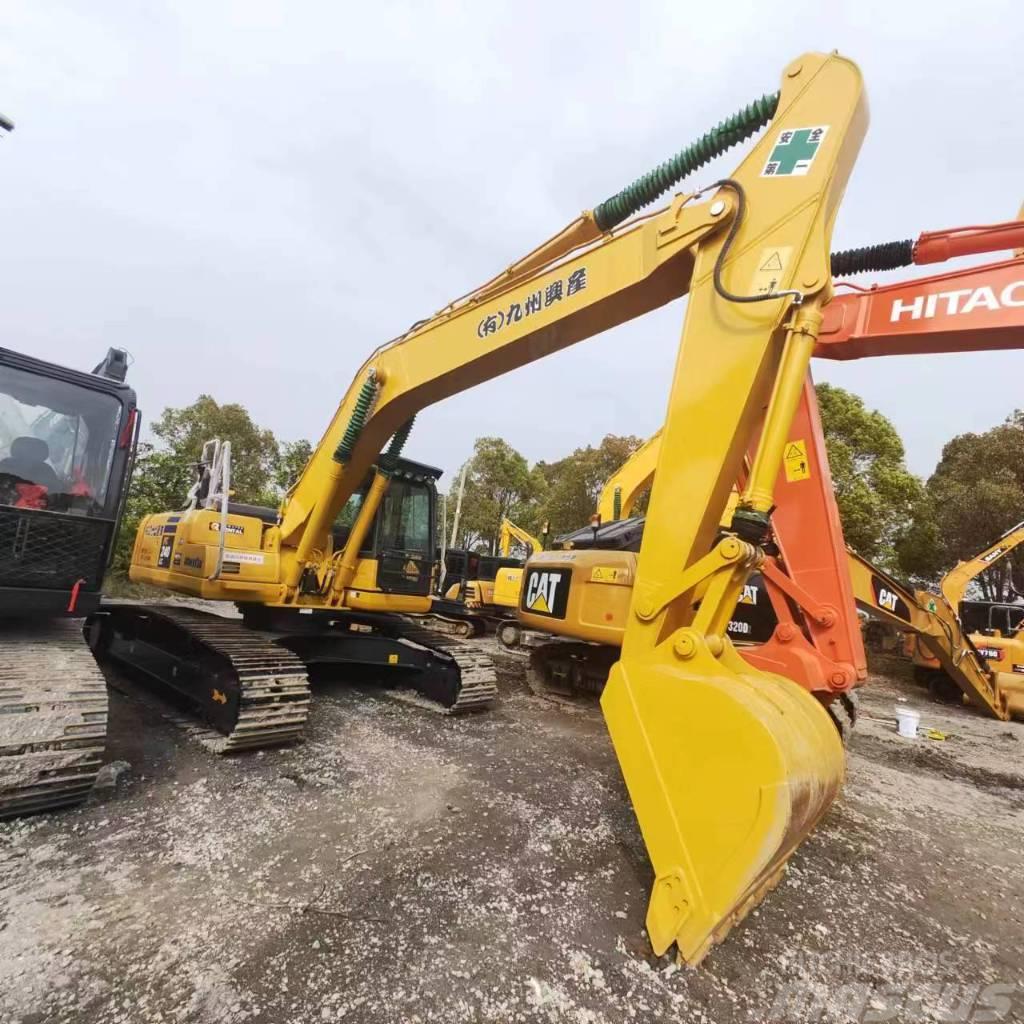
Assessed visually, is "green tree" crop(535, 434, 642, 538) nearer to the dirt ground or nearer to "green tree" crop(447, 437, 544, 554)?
"green tree" crop(447, 437, 544, 554)

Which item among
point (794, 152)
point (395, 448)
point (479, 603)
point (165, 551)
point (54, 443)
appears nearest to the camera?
point (794, 152)

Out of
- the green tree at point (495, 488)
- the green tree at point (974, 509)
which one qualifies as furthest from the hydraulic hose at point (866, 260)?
the green tree at point (495, 488)

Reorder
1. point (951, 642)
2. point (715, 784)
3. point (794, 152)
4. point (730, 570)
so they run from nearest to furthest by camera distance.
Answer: point (715, 784)
point (730, 570)
point (794, 152)
point (951, 642)

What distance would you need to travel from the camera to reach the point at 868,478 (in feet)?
55.8

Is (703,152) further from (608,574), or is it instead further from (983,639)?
(983,639)

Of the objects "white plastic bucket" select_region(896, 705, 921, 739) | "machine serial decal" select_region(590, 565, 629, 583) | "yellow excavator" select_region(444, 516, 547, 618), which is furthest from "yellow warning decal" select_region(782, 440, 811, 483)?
"yellow excavator" select_region(444, 516, 547, 618)

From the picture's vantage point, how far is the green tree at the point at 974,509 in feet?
50.6

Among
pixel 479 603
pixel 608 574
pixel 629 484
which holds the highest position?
pixel 629 484

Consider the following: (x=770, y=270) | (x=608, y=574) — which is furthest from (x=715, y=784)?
(x=608, y=574)

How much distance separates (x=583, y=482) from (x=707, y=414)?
72.6ft

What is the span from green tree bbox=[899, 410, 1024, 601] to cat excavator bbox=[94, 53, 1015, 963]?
49.6ft

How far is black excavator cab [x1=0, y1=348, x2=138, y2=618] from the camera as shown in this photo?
3781mm

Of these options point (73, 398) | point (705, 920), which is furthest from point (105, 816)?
point (705, 920)

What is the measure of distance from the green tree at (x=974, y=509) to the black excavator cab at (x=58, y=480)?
1895 centimetres
